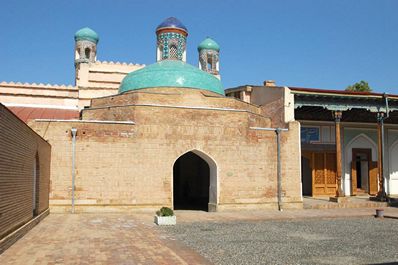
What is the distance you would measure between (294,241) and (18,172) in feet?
20.8

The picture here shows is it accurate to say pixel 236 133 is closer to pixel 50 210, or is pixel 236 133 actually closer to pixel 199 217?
pixel 199 217

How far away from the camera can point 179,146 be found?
16.3 m

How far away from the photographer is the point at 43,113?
2238cm

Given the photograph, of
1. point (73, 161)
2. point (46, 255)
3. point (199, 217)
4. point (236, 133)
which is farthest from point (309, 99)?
point (46, 255)

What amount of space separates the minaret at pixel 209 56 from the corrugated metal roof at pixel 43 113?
10.5 metres

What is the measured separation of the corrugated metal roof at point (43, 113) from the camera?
21209 millimetres

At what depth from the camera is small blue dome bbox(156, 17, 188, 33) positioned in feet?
74.1

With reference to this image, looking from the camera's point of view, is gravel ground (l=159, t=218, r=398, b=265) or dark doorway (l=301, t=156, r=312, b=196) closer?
gravel ground (l=159, t=218, r=398, b=265)

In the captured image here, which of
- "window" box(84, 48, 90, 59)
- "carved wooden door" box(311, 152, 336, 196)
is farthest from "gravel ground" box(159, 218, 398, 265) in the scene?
"window" box(84, 48, 90, 59)

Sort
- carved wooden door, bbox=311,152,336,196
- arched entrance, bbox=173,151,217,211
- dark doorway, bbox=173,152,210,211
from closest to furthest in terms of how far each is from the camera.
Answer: arched entrance, bbox=173,151,217,211
dark doorway, bbox=173,152,210,211
carved wooden door, bbox=311,152,336,196

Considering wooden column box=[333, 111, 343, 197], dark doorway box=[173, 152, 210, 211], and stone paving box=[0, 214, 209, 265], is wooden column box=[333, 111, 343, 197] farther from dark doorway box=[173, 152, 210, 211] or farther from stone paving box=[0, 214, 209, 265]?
stone paving box=[0, 214, 209, 265]

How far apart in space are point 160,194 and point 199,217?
78.9 inches

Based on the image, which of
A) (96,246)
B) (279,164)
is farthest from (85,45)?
(96,246)

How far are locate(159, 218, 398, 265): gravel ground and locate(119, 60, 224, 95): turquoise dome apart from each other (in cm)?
812
